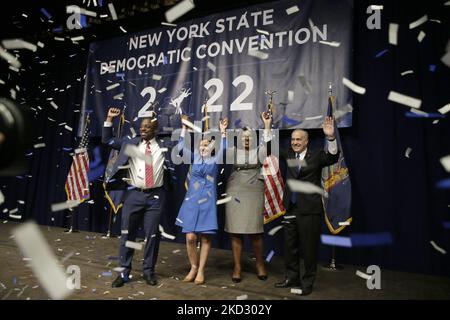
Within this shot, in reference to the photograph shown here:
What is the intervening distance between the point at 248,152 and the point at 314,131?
132 centimetres

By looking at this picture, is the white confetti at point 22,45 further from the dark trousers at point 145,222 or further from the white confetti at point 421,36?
the white confetti at point 421,36

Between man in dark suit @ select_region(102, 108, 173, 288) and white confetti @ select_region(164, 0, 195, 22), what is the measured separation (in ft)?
8.66

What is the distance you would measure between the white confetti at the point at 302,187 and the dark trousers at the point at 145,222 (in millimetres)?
1090

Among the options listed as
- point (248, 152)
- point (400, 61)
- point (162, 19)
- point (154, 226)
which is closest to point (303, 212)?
point (248, 152)

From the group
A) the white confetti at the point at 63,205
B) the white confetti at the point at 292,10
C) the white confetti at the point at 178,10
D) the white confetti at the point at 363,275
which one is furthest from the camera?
the white confetti at the point at 63,205

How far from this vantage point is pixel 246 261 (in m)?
3.69

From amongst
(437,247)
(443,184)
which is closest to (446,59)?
(443,184)

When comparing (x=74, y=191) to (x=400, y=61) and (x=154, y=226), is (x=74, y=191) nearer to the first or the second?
(x=154, y=226)

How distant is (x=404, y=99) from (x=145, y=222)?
300cm

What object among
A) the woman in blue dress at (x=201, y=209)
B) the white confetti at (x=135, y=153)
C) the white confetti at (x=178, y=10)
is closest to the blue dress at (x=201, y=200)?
the woman in blue dress at (x=201, y=209)

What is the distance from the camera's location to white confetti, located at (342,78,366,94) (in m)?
3.61

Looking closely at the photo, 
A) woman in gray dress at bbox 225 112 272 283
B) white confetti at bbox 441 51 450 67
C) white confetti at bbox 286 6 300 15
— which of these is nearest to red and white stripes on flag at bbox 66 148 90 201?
woman in gray dress at bbox 225 112 272 283

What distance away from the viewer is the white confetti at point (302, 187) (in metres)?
2.51

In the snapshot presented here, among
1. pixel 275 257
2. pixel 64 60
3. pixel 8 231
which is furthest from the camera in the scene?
pixel 64 60
